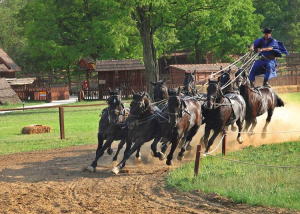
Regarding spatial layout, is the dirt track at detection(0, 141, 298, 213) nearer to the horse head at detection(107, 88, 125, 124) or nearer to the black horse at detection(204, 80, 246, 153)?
the horse head at detection(107, 88, 125, 124)

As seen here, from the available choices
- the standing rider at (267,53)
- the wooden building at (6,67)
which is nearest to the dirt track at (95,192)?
the standing rider at (267,53)

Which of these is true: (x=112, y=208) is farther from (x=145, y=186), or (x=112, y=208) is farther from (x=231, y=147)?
(x=231, y=147)

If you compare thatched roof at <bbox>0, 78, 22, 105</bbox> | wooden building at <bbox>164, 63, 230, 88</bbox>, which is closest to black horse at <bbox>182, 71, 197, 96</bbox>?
wooden building at <bbox>164, 63, 230, 88</bbox>

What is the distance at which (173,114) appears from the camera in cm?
1198

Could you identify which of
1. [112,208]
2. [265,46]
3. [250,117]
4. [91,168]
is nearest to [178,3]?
[265,46]

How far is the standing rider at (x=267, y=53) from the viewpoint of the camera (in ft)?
54.3

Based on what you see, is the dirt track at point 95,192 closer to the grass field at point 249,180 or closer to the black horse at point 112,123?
the grass field at point 249,180

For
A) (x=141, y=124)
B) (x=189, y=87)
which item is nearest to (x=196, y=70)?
(x=189, y=87)

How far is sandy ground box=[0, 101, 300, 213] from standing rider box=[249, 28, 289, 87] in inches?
111

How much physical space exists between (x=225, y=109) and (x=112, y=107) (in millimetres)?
3494

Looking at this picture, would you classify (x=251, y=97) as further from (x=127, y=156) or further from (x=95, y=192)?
(x=95, y=192)

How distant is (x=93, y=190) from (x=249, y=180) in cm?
325

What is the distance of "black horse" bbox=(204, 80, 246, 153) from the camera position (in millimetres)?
13423

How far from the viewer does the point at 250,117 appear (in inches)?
621
